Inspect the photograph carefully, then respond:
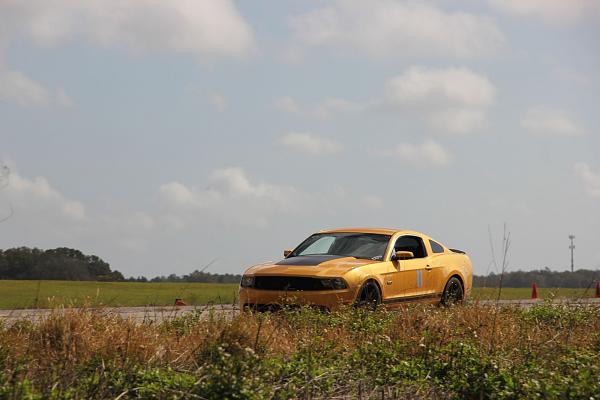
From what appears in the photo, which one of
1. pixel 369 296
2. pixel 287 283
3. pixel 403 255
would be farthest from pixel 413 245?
pixel 287 283

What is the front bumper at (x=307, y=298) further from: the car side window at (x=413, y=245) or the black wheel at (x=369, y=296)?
the car side window at (x=413, y=245)

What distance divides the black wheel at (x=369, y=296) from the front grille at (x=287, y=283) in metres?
0.67

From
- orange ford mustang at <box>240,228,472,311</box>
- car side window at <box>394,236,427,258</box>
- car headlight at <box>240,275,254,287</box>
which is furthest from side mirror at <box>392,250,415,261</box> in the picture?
car headlight at <box>240,275,254,287</box>

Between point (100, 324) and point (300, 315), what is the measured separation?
3234 mm

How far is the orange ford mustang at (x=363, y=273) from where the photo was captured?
12672 mm

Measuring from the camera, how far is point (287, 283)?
1287cm

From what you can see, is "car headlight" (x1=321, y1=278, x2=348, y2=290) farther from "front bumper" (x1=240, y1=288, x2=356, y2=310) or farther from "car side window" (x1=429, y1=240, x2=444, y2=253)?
"car side window" (x1=429, y1=240, x2=444, y2=253)

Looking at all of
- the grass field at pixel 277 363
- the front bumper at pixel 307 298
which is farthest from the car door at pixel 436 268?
the grass field at pixel 277 363

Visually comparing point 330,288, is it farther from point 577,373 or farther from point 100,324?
point 577,373

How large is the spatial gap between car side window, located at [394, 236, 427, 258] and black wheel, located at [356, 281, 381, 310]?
1630 mm

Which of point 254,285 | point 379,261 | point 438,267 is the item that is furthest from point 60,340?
point 438,267

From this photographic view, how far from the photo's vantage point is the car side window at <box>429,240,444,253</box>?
15650mm

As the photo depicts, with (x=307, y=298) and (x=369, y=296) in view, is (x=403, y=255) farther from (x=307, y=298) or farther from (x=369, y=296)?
(x=307, y=298)

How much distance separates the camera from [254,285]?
13047 mm
